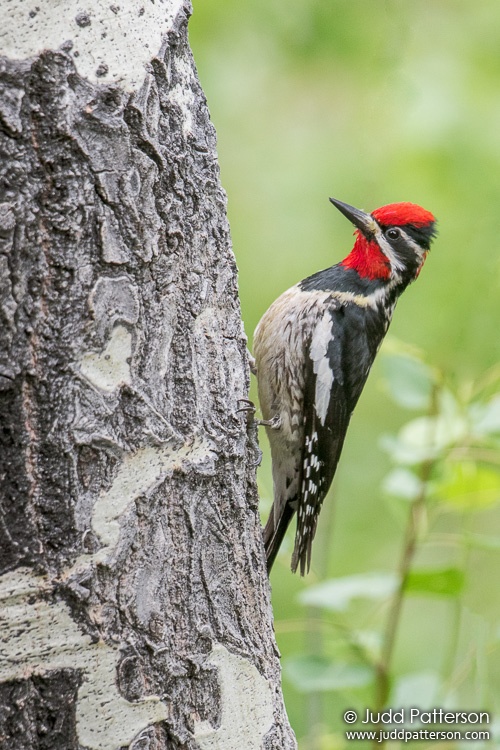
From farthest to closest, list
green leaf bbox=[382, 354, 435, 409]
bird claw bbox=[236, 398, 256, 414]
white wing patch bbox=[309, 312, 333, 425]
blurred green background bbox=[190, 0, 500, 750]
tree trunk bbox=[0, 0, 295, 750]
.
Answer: white wing patch bbox=[309, 312, 333, 425] < blurred green background bbox=[190, 0, 500, 750] < green leaf bbox=[382, 354, 435, 409] < bird claw bbox=[236, 398, 256, 414] < tree trunk bbox=[0, 0, 295, 750]

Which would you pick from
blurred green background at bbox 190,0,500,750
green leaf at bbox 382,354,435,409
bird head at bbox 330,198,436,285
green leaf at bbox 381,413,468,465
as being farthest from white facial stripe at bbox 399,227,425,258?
green leaf at bbox 381,413,468,465

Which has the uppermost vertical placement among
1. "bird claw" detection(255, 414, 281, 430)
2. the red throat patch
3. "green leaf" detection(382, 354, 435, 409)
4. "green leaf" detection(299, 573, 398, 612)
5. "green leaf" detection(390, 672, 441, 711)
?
the red throat patch

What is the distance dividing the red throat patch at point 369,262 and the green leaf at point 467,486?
787 millimetres


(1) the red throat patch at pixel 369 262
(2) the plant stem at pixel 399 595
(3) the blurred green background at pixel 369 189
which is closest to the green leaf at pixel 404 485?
(2) the plant stem at pixel 399 595

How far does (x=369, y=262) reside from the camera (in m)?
2.79

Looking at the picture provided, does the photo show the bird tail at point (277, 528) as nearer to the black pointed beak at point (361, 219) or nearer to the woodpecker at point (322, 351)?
the woodpecker at point (322, 351)

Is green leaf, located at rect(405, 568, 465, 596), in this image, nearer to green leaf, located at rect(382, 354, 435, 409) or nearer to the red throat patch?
green leaf, located at rect(382, 354, 435, 409)

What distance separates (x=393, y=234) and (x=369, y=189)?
639mm

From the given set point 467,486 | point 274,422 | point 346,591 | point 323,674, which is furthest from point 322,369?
point 323,674

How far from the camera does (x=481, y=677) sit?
6.91ft

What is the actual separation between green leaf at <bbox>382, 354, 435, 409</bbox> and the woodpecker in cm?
39

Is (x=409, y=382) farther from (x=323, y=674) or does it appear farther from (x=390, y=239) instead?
(x=323, y=674)

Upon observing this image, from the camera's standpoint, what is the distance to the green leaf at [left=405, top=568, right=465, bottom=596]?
216 cm

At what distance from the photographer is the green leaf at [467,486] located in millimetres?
2242
